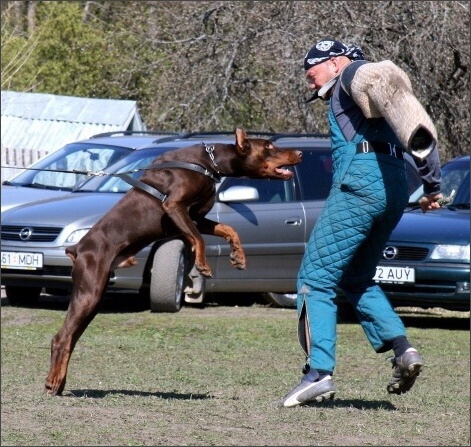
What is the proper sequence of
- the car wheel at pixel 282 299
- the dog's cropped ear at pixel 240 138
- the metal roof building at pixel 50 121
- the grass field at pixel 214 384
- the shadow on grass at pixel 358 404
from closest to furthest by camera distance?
the grass field at pixel 214 384 → the shadow on grass at pixel 358 404 → the dog's cropped ear at pixel 240 138 → the car wheel at pixel 282 299 → the metal roof building at pixel 50 121

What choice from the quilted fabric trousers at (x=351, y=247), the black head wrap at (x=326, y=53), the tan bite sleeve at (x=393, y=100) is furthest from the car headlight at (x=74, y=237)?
the tan bite sleeve at (x=393, y=100)

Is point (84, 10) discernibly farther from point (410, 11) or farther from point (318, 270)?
point (318, 270)

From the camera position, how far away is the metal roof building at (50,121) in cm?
2339

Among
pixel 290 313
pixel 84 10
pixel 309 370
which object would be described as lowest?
pixel 84 10

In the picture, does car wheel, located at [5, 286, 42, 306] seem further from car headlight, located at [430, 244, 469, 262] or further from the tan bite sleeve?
the tan bite sleeve

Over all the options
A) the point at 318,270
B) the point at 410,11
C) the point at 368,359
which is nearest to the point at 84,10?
the point at 410,11

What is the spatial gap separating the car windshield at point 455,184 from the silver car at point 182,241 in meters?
0.36

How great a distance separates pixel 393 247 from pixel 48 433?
22.2 feet

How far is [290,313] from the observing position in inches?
500

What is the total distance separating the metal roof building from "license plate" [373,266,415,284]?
12244 millimetres

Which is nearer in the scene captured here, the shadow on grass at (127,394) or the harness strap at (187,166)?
the shadow on grass at (127,394)

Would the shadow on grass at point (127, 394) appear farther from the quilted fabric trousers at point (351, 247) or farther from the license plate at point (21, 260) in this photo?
the license plate at point (21, 260)

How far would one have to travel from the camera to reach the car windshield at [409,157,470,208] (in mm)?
12234

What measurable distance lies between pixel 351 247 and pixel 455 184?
6470 mm
